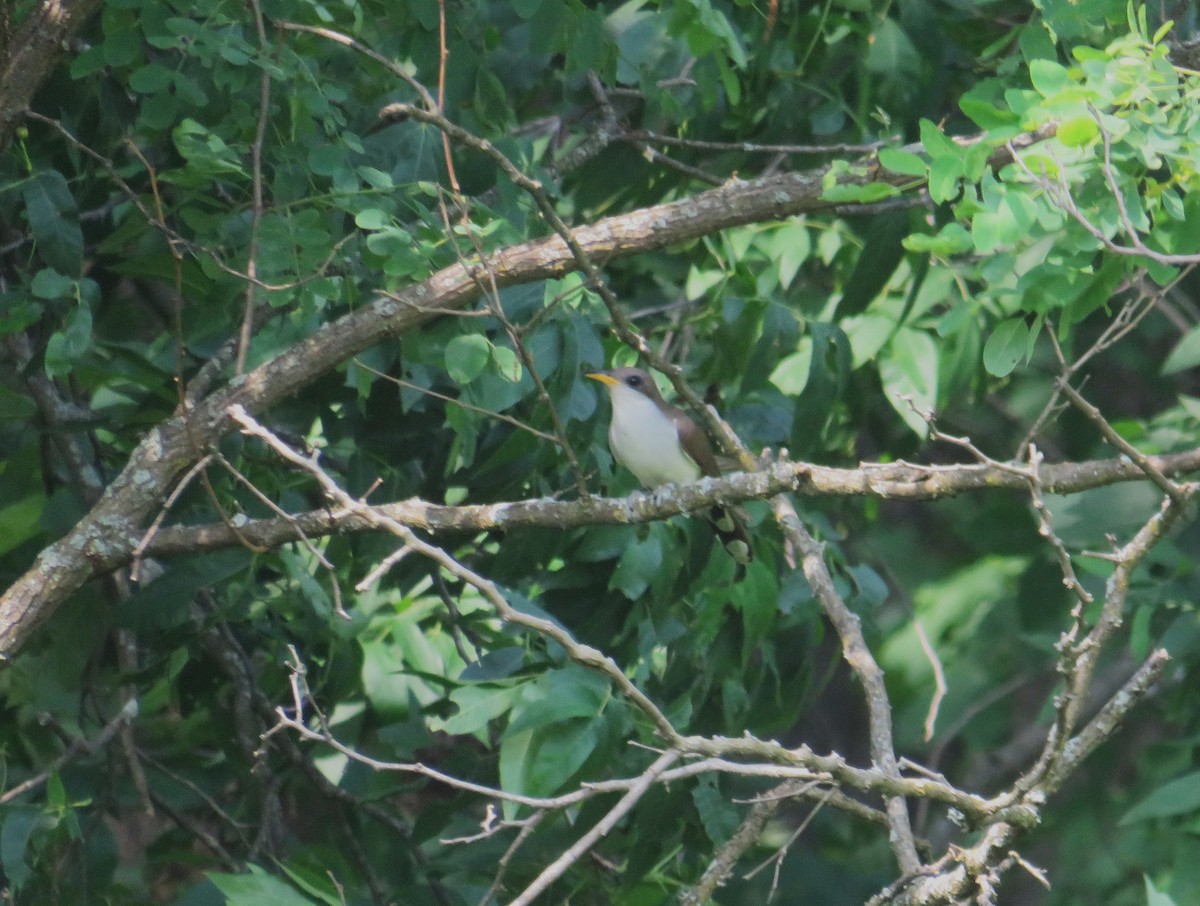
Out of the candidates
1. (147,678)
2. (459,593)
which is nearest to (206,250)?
(147,678)

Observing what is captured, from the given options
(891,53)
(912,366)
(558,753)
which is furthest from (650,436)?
(558,753)

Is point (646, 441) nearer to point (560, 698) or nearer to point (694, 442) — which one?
point (694, 442)

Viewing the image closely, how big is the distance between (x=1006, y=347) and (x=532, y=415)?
151 cm

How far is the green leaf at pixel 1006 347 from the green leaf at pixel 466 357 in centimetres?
130

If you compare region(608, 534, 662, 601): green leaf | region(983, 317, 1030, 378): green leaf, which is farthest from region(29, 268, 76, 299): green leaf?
region(983, 317, 1030, 378): green leaf

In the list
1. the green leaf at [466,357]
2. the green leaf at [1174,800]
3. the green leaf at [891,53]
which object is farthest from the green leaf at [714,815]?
the green leaf at [891,53]

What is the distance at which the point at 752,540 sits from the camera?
186 inches

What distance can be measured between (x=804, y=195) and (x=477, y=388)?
1.08 metres

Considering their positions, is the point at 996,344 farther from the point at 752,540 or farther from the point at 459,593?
the point at 459,593

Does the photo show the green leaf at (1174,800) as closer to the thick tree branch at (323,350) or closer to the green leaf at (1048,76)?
the thick tree branch at (323,350)

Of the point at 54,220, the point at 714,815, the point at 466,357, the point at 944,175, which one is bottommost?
the point at 714,815

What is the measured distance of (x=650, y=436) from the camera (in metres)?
5.82

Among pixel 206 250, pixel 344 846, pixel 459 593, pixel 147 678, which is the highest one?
pixel 206 250

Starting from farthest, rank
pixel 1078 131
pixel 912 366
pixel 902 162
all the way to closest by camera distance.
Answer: pixel 912 366 → pixel 902 162 → pixel 1078 131
